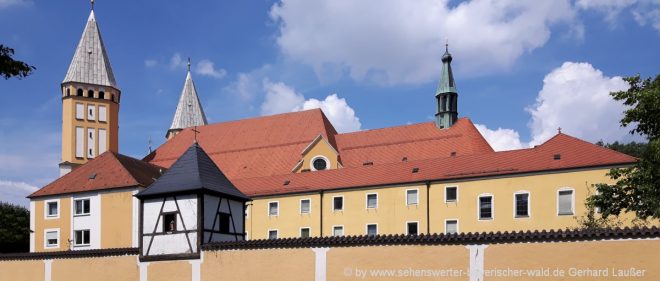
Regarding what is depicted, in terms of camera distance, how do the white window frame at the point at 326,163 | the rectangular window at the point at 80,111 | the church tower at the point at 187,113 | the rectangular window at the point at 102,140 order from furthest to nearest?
1. the church tower at the point at 187,113
2. the rectangular window at the point at 102,140
3. the rectangular window at the point at 80,111
4. the white window frame at the point at 326,163

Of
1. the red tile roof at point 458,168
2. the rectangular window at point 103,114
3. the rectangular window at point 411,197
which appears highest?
the rectangular window at point 103,114

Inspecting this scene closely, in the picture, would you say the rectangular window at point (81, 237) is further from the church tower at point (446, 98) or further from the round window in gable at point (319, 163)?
the church tower at point (446, 98)

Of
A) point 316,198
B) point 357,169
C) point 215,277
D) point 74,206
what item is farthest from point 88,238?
point 215,277

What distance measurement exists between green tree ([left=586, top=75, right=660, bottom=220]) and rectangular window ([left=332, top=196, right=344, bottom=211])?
2473 centimetres

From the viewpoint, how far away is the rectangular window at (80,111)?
64438 millimetres

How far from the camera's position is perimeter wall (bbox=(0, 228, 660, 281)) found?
15656 millimetres

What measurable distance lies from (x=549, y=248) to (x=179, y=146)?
49461 mm

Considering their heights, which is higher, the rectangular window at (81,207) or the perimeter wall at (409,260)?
the rectangular window at (81,207)

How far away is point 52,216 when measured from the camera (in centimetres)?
4631

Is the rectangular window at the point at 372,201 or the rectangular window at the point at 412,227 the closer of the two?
the rectangular window at the point at 412,227

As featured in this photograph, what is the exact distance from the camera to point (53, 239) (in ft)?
150

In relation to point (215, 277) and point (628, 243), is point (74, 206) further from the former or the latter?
point (628, 243)

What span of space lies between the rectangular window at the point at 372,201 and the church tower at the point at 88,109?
104 ft

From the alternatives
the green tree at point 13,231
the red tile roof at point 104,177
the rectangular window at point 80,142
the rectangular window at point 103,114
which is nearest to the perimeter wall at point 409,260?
the red tile roof at point 104,177
